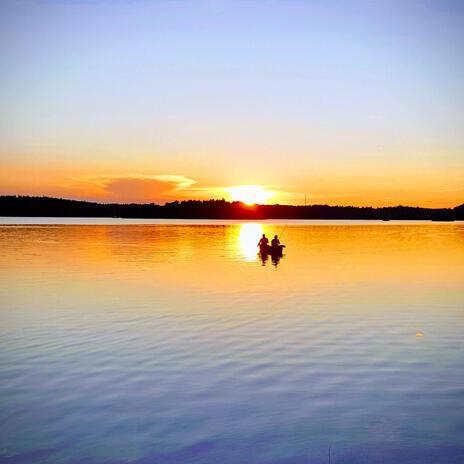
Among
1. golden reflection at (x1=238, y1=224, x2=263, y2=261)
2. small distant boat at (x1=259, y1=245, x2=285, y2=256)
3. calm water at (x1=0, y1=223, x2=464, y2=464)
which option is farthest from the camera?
golden reflection at (x1=238, y1=224, x2=263, y2=261)

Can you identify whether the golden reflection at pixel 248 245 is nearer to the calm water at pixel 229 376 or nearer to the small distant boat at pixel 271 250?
the small distant boat at pixel 271 250

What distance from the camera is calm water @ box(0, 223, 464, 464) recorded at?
8.85m

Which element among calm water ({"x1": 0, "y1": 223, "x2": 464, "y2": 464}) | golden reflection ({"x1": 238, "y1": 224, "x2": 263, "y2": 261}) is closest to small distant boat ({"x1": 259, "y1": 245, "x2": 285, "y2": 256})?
golden reflection ({"x1": 238, "y1": 224, "x2": 263, "y2": 261})

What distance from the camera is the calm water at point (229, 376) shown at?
8.85 metres

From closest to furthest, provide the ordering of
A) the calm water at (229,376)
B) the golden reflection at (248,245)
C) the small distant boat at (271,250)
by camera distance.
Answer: the calm water at (229,376)
the small distant boat at (271,250)
the golden reflection at (248,245)

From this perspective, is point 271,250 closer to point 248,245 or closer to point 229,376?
point 248,245

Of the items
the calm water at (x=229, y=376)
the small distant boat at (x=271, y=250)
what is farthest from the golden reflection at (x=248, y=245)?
the calm water at (x=229, y=376)

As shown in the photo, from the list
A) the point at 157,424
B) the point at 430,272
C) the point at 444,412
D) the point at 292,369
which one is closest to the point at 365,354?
the point at 292,369

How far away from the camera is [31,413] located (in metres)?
10.0

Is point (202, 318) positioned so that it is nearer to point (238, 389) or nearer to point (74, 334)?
point (74, 334)

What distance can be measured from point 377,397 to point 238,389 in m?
3.21

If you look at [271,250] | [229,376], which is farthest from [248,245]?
[229,376]

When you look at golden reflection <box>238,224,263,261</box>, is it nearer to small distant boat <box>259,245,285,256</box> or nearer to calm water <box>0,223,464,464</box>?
small distant boat <box>259,245,285,256</box>

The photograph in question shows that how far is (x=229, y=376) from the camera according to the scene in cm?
1230
